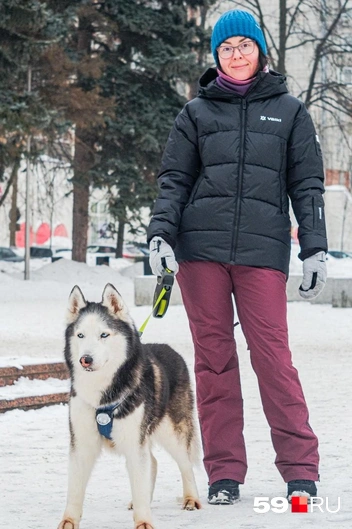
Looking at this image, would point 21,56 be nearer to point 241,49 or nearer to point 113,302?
point 241,49

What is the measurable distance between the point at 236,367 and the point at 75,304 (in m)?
0.93

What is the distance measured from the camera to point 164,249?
4754 mm

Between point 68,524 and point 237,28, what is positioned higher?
point 237,28

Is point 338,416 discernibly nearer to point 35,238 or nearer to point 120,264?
point 120,264

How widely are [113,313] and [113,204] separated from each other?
25.7 metres

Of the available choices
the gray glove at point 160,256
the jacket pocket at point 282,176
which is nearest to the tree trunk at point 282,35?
the jacket pocket at point 282,176

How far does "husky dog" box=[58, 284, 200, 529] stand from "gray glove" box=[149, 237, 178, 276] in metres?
0.32

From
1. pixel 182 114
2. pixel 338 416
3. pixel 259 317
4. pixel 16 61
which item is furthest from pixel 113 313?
pixel 16 61

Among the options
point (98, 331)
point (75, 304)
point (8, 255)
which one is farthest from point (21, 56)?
point (8, 255)

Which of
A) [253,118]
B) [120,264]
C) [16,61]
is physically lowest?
[120,264]

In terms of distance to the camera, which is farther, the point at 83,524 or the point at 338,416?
the point at 338,416

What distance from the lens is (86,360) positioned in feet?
14.0

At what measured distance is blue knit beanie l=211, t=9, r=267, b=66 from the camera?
4.95m

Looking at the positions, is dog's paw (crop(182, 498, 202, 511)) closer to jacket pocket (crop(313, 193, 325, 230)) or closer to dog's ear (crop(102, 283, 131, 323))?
dog's ear (crop(102, 283, 131, 323))
